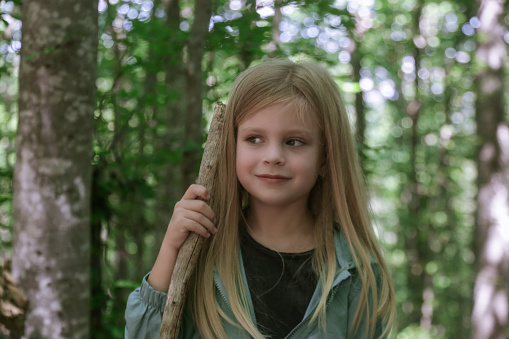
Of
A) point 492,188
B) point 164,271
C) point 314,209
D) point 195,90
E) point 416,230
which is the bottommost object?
point 416,230

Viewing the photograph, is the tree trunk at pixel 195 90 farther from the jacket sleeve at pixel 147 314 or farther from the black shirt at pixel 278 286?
the jacket sleeve at pixel 147 314

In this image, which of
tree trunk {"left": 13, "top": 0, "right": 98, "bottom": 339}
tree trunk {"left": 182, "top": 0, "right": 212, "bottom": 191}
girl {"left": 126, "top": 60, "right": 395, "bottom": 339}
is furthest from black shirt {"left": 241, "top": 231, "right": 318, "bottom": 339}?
tree trunk {"left": 182, "top": 0, "right": 212, "bottom": 191}

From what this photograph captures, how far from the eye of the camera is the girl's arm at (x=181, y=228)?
1833 mm

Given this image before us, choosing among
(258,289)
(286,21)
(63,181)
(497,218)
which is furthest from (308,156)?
(497,218)

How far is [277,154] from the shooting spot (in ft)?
6.19

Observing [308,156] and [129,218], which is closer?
[308,156]

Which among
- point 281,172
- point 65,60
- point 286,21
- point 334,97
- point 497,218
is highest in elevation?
point 286,21

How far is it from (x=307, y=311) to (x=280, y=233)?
0.34 meters

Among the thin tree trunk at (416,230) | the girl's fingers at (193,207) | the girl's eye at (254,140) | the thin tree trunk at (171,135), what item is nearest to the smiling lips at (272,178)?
the girl's eye at (254,140)

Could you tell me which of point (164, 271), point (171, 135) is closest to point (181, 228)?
point (164, 271)

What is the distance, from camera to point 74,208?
9.76ft

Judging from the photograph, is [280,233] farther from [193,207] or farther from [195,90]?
[195,90]

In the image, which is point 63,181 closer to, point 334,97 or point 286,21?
point 334,97

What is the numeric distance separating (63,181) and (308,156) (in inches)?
64.6
